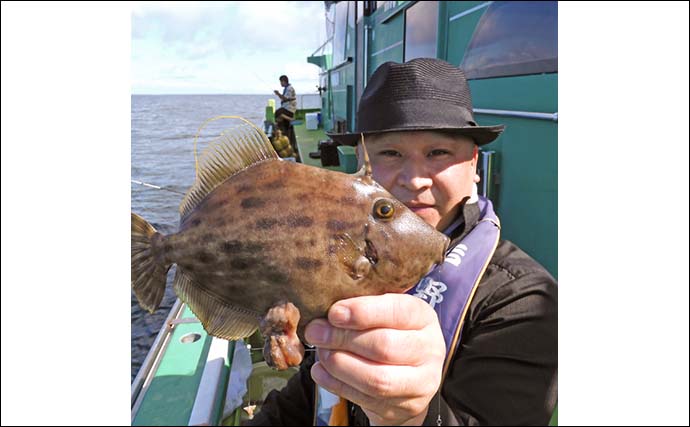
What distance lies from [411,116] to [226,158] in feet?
2.15

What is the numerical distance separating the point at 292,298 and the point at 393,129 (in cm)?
68

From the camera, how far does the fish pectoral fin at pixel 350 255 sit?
0.89 metres

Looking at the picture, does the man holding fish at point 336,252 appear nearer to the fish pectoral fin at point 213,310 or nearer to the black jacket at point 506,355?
the fish pectoral fin at point 213,310

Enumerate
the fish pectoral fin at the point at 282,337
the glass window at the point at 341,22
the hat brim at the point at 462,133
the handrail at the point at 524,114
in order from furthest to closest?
1. the glass window at the point at 341,22
2. the handrail at the point at 524,114
3. the hat brim at the point at 462,133
4. the fish pectoral fin at the point at 282,337

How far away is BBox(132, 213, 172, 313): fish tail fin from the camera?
0.96 metres

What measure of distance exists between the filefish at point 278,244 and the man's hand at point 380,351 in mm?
40

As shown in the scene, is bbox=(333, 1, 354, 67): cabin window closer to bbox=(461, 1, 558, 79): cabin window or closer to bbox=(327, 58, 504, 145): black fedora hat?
bbox=(461, 1, 558, 79): cabin window

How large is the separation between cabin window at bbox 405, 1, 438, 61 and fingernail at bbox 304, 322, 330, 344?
10.7ft

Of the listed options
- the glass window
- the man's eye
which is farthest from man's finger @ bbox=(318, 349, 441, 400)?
the glass window

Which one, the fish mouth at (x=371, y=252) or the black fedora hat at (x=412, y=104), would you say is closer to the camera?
the fish mouth at (x=371, y=252)

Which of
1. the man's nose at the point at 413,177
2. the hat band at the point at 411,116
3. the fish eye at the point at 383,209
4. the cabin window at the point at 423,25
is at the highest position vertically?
the cabin window at the point at 423,25

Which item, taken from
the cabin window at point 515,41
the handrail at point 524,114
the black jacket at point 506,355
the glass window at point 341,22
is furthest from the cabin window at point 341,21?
the black jacket at point 506,355

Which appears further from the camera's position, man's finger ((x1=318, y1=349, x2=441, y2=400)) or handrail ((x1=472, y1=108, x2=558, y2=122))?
handrail ((x1=472, y1=108, x2=558, y2=122))

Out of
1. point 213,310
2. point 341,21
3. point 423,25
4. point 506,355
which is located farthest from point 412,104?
point 341,21
